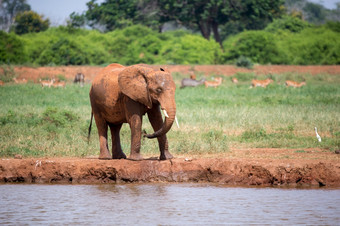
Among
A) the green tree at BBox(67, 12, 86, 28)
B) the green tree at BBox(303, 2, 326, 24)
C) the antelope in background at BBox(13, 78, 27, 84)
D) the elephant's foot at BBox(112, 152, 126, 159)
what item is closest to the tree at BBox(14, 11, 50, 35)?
the green tree at BBox(67, 12, 86, 28)

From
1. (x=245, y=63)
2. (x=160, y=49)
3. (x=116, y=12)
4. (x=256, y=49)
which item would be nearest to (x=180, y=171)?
(x=245, y=63)

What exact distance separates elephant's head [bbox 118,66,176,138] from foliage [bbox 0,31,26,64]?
2804cm

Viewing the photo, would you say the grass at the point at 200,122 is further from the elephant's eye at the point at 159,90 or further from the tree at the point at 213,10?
the tree at the point at 213,10

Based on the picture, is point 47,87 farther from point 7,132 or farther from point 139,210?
point 139,210

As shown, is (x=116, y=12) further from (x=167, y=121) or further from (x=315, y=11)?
(x=315, y=11)

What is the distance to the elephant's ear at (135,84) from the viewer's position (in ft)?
36.3

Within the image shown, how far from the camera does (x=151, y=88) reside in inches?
429

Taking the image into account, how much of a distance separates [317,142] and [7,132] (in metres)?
7.48

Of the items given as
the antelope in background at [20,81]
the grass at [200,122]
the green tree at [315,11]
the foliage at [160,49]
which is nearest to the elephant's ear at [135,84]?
the grass at [200,122]

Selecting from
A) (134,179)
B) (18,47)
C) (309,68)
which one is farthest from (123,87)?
(18,47)

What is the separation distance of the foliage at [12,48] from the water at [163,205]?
93.3 feet

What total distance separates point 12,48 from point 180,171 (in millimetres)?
30137

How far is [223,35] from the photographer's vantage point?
61438mm

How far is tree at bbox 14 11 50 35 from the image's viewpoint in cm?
5559
